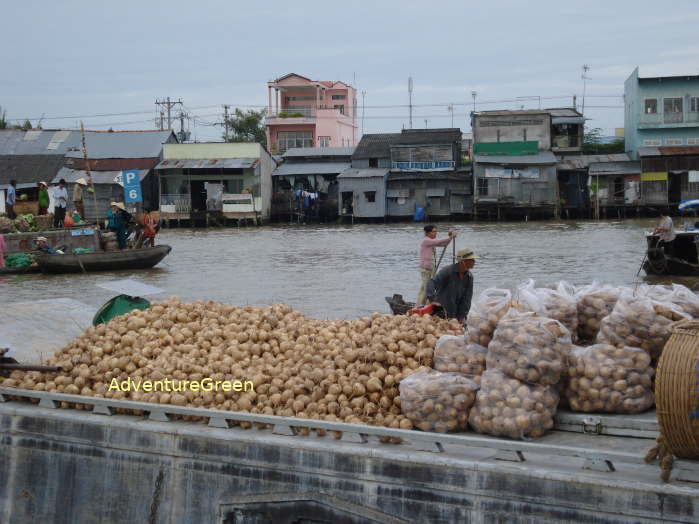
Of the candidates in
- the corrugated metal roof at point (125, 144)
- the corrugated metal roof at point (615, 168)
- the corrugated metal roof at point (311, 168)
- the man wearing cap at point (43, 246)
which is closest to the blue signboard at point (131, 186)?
the corrugated metal roof at point (125, 144)

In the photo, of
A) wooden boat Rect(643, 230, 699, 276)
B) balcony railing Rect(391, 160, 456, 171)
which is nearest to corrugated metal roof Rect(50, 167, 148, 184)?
balcony railing Rect(391, 160, 456, 171)

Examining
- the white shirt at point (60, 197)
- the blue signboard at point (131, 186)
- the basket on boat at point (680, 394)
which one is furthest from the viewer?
the blue signboard at point (131, 186)

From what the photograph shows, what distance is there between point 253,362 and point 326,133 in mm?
49134

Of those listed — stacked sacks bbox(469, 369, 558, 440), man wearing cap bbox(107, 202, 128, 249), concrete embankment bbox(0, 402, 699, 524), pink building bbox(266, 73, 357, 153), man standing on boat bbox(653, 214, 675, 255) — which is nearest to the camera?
concrete embankment bbox(0, 402, 699, 524)

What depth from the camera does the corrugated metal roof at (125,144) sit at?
44.5 meters

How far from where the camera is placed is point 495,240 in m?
29.6

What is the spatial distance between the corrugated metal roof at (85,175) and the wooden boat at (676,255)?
30.4 metres

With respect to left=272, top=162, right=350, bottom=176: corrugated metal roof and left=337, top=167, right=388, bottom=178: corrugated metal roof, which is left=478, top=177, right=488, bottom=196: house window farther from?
left=272, top=162, right=350, bottom=176: corrugated metal roof

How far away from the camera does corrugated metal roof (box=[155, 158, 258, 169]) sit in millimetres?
42156

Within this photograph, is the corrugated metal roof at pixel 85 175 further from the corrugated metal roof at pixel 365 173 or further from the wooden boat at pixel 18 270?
the wooden boat at pixel 18 270

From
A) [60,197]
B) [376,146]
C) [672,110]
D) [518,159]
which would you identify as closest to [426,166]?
[376,146]

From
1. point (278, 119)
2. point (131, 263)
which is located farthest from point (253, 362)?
point (278, 119)

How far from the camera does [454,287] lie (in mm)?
7371

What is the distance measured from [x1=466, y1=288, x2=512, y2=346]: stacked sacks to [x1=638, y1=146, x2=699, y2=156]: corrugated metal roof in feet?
125
